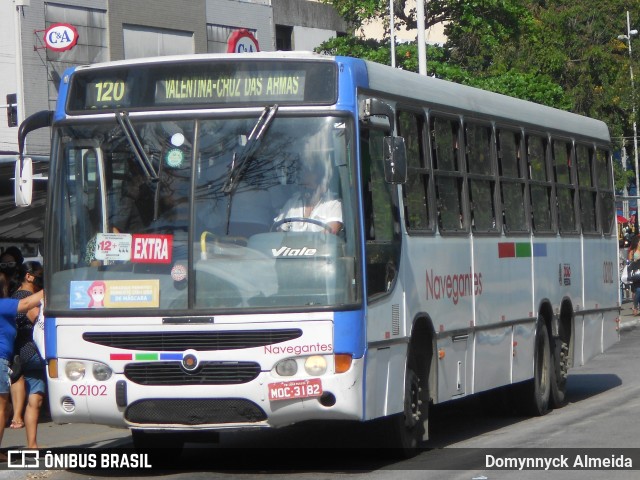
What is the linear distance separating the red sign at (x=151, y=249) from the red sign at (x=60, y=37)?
2627cm

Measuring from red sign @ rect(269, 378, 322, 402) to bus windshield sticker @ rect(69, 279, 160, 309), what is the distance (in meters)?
1.06

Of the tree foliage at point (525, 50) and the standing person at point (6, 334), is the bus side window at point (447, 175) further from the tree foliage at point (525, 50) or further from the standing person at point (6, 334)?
the tree foliage at point (525, 50)

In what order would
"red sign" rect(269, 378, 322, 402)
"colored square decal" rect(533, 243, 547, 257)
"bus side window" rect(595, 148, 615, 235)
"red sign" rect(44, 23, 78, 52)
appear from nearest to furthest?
1. "red sign" rect(269, 378, 322, 402)
2. "colored square decal" rect(533, 243, 547, 257)
3. "bus side window" rect(595, 148, 615, 235)
4. "red sign" rect(44, 23, 78, 52)

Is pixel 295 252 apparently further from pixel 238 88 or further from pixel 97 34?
pixel 97 34

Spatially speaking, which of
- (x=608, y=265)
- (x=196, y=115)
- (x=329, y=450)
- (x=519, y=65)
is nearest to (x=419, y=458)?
(x=329, y=450)

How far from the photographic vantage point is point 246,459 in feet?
38.0

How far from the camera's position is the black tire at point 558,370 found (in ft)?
49.8

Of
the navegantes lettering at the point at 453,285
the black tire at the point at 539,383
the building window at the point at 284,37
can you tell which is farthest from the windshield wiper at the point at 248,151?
the building window at the point at 284,37

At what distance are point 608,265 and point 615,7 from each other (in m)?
43.3

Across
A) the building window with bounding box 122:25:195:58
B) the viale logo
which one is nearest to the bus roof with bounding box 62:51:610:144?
the viale logo

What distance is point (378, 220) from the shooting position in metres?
10.4

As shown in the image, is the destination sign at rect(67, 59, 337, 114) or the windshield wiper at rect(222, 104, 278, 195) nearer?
the windshield wiper at rect(222, 104, 278, 195)

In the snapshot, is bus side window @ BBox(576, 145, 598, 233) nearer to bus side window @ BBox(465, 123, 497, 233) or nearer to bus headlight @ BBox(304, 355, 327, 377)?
bus side window @ BBox(465, 123, 497, 233)

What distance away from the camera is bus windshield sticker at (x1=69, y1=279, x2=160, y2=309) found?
10.0 metres
